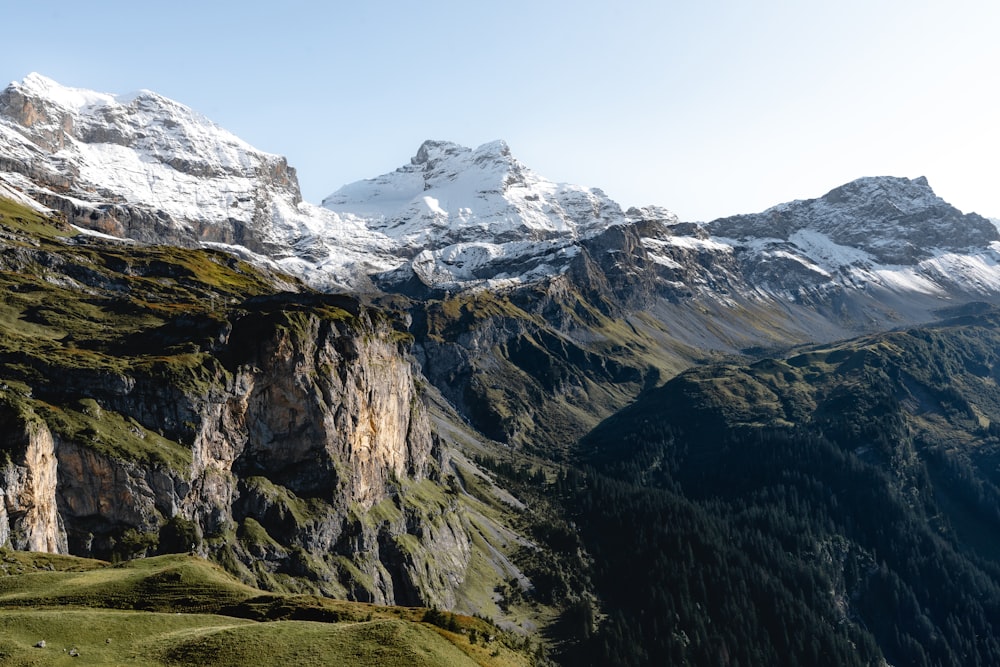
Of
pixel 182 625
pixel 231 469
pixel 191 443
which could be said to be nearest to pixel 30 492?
pixel 191 443

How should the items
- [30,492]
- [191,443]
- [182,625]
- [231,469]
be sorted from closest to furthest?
[182,625] < [30,492] < [191,443] < [231,469]

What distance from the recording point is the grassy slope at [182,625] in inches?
2859

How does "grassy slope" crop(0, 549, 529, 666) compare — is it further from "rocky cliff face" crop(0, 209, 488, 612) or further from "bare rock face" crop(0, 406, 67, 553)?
"rocky cliff face" crop(0, 209, 488, 612)

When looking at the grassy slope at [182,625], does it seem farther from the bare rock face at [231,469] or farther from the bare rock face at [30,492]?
the bare rock face at [231,469]

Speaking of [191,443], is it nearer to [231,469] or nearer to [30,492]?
[231,469]

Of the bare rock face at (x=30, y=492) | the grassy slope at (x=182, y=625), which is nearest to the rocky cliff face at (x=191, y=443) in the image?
the bare rock face at (x=30, y=492)

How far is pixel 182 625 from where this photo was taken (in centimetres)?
8206

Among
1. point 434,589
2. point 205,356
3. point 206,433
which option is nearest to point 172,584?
point 206,433

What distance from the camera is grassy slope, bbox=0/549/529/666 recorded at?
72625mm

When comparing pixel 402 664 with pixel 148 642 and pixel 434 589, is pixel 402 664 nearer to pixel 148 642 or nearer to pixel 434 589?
pixel 148 642

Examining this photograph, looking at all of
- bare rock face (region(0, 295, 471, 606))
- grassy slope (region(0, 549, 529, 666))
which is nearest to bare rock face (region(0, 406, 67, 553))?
bare rock face (region(0, 295, 471, 606))

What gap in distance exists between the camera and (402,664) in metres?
77.4

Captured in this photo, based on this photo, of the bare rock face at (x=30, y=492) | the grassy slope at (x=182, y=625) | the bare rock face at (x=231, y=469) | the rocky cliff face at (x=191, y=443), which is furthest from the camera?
the rocky cliff face at (x=191, y=443)

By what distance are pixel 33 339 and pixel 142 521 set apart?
4769cm
